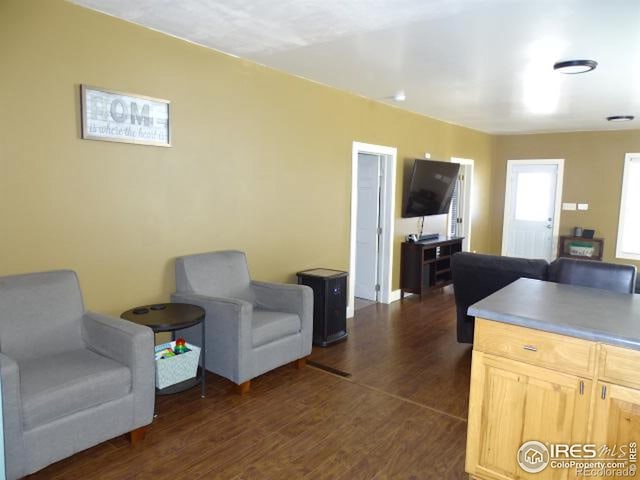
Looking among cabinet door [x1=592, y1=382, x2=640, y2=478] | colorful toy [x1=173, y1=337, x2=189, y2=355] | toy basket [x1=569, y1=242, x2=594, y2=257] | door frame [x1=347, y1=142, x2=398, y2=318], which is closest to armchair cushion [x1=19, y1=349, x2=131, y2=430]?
colorful toy [x1=173, y1=337, x2=189, y2=355]

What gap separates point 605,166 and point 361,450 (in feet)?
23.2

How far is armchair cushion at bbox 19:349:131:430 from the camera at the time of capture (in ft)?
6.72

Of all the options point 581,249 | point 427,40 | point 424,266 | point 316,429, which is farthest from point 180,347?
point 581,249

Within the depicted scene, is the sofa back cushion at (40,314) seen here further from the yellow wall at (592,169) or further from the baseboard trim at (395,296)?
the yellow wall at (592,169)

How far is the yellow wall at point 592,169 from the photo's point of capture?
730 cm

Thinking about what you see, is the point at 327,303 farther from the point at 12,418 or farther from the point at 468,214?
the point at 468,214

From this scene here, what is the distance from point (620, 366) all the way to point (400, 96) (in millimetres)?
3825

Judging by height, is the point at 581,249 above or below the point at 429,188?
below

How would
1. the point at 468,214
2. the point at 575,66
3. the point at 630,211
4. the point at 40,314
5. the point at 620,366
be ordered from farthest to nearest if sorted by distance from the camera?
the point at 468,214 → the point at 630,211 → the point at 575,66 → the point at 40,314 → the point at 620,366

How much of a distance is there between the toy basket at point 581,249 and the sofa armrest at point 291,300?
5.80m

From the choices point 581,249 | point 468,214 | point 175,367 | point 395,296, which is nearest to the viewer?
point 175,367

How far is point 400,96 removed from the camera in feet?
16.2

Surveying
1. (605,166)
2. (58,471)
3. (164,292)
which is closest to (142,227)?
(164,292)

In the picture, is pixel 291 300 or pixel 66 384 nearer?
pixel 66 384
